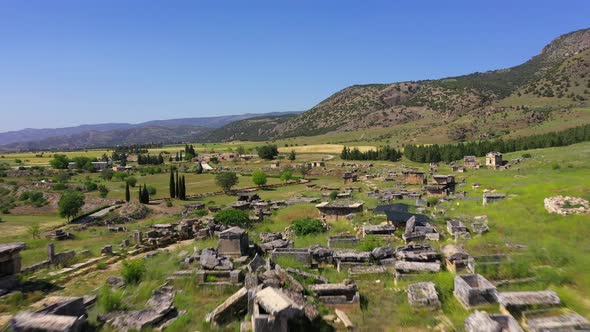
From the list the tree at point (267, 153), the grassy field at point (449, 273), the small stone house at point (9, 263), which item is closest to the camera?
the grassy field at point (449, 273)

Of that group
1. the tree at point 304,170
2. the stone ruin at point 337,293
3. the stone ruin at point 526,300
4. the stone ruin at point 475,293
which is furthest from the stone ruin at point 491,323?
the tree at point 304,170

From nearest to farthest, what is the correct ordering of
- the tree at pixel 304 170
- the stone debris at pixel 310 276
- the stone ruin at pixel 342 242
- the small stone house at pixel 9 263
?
1. the stone debris at pixel 310 276
2. the small stone house at pixel 9 263
3. the stone ruin at pixel 342 242
4. the tree at pixel 304 170

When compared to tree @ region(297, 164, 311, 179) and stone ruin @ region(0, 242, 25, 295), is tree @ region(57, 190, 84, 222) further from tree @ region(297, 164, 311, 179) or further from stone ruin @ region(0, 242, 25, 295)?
tree @ region(297, 164, 311, 179)

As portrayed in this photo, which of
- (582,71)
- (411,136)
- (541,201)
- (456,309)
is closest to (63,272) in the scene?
(456,309)

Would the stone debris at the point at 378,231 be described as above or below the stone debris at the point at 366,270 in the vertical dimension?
below

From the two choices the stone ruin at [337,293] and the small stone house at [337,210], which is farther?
the small stone house at [337,210]

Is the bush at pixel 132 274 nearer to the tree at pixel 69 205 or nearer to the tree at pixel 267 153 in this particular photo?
the tree at pixel 69 205

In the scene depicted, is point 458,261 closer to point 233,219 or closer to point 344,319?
point 344,319

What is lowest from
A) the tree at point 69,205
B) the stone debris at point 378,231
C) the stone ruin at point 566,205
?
the tree at point 69,205
